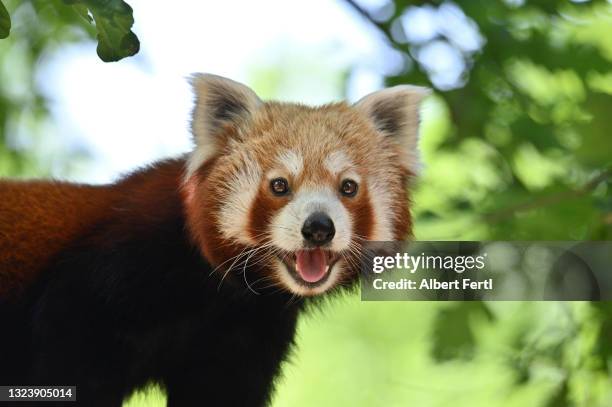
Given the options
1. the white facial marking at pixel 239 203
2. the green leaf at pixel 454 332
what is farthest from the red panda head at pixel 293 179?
the green leaf at pixel 454 332

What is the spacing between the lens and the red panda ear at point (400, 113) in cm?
206

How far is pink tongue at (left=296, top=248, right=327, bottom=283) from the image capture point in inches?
73.4

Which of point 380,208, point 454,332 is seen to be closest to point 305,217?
point 380,208

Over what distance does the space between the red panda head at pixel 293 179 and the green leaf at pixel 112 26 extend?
0.72 meters

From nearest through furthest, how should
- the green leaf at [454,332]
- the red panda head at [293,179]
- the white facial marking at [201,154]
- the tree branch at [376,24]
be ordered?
the green leaf at [454,332]
the red panda head at [293,179]
the white facial marking at [201,154]
the tree branch at [376,24]

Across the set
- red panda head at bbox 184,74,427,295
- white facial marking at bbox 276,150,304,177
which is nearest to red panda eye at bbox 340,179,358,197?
red panda head at bbox 184,74,427,295

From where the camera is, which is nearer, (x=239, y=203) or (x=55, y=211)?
(x=239, y=203)

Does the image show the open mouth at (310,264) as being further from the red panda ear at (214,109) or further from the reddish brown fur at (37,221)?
the reddish brown fur at (37,221)

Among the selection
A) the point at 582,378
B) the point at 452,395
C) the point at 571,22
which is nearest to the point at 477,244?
the point at 582,378

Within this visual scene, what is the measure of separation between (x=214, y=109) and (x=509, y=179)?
2.39 feet

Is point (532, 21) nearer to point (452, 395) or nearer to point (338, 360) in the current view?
point (452, 395)

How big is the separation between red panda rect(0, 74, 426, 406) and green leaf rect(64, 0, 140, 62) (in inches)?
28.9

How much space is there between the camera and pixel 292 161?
1.89 metres

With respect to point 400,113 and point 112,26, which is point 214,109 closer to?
point 400,113
